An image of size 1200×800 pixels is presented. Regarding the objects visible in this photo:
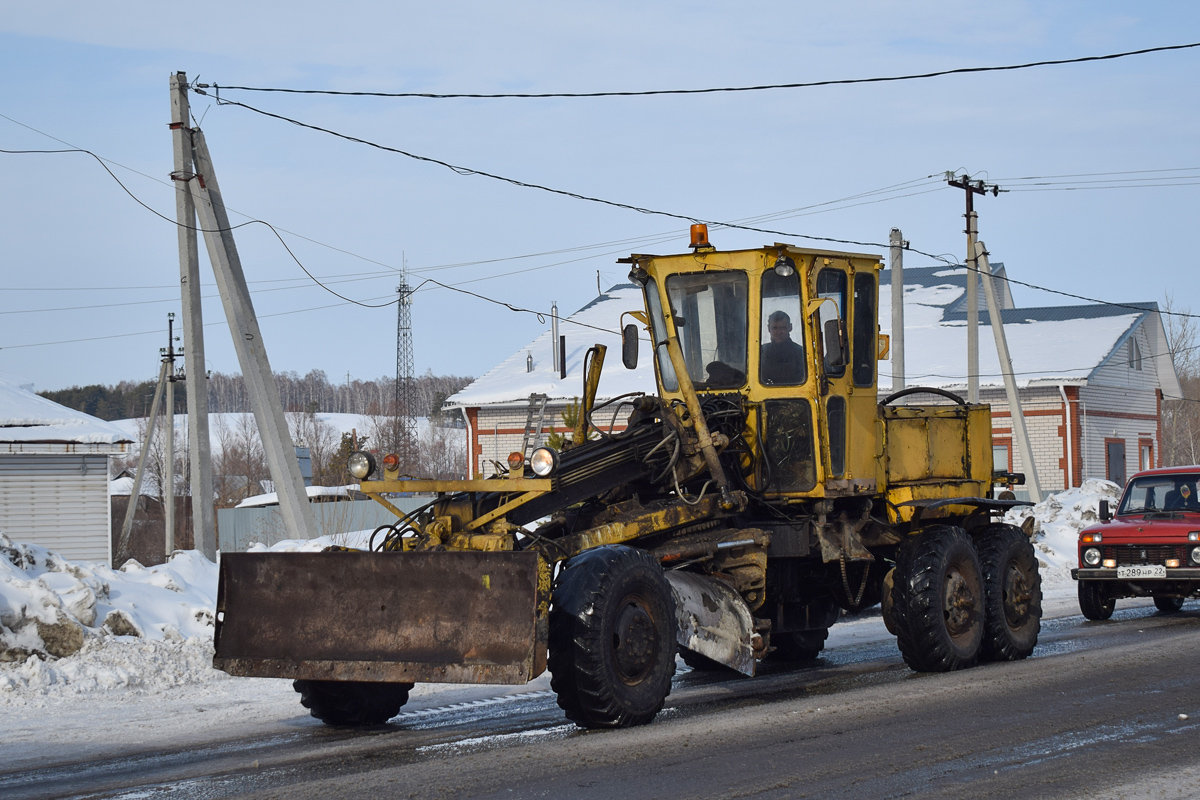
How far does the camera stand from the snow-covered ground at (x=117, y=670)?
8.62 m

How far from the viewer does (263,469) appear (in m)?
Answer: 81.2

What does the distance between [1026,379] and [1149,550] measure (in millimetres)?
22364

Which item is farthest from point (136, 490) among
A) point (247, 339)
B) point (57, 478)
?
point (247, 339)

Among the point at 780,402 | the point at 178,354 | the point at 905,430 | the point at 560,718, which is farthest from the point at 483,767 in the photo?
the point at 178,354

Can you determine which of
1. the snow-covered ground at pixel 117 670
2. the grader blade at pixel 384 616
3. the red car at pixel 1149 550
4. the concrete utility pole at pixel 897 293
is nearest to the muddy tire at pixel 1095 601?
the red car at pixel 1149 550

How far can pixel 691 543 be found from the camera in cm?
912

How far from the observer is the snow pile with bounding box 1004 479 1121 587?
67.2ft

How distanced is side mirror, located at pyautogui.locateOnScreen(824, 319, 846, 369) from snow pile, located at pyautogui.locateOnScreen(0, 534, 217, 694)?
19.4 ft

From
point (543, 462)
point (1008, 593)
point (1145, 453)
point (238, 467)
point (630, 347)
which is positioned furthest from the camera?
point (238, 467)

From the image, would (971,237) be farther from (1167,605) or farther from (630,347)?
(630,347)

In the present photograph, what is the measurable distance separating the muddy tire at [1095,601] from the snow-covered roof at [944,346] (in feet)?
63.9

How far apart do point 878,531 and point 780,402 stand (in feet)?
4.86

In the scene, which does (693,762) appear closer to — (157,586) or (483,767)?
(483,767)

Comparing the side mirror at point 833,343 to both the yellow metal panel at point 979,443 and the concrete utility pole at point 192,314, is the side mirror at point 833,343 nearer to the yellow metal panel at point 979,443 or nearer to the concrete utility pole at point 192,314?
the yellow metal panel at point 979,443
